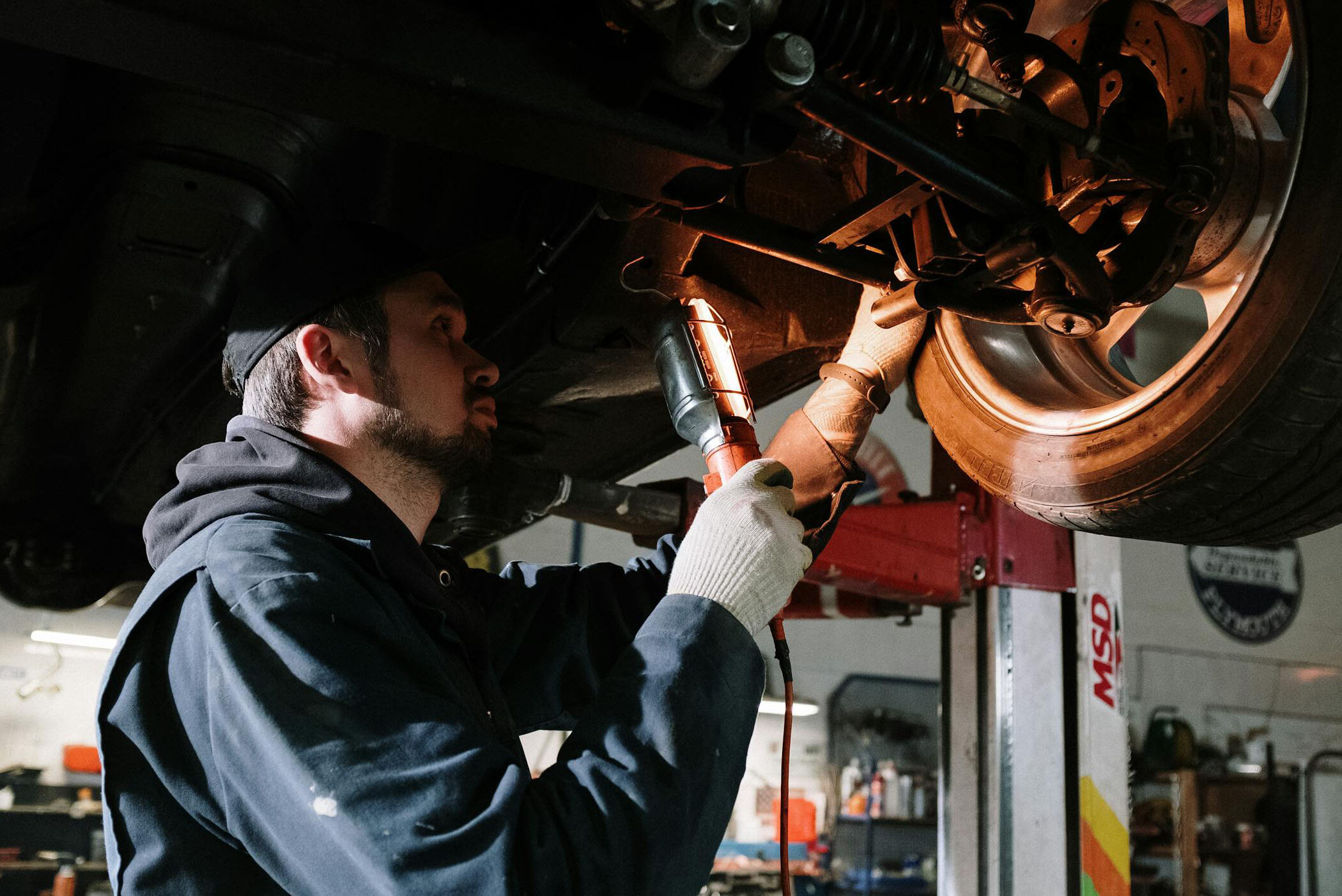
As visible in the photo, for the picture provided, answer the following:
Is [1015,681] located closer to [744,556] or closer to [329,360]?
[744,556]

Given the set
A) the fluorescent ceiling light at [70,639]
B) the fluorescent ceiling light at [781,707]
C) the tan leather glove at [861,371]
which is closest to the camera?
the tan leather glove at [861,371]

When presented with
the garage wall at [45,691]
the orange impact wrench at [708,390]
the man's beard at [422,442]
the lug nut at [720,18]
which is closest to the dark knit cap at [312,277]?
the man's beard at [422,442]

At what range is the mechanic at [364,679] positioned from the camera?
761 mm

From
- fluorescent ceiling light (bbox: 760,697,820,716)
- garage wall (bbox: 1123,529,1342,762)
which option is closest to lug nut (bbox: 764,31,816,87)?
fluorescent ceiling light (bbox: 760,697,820,716)

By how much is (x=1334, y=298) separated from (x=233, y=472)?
949 millimetres

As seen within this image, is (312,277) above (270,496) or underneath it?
above

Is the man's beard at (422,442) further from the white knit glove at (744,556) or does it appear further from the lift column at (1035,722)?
the lift column at (1035,722)

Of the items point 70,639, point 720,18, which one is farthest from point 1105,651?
point 70,639

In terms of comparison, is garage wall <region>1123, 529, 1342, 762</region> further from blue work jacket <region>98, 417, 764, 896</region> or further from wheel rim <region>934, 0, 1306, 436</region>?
blue work jacket <region>98, 417, 764, 896</region>

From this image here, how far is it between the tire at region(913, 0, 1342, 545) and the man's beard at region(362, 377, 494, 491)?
1.92ft

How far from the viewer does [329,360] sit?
119cm

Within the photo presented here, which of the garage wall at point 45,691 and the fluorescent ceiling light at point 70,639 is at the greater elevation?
the fluorescent ceiling light at point 70,639

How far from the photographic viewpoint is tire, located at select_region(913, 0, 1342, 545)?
0.88 m

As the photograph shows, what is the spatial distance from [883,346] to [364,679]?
80 centimetres
